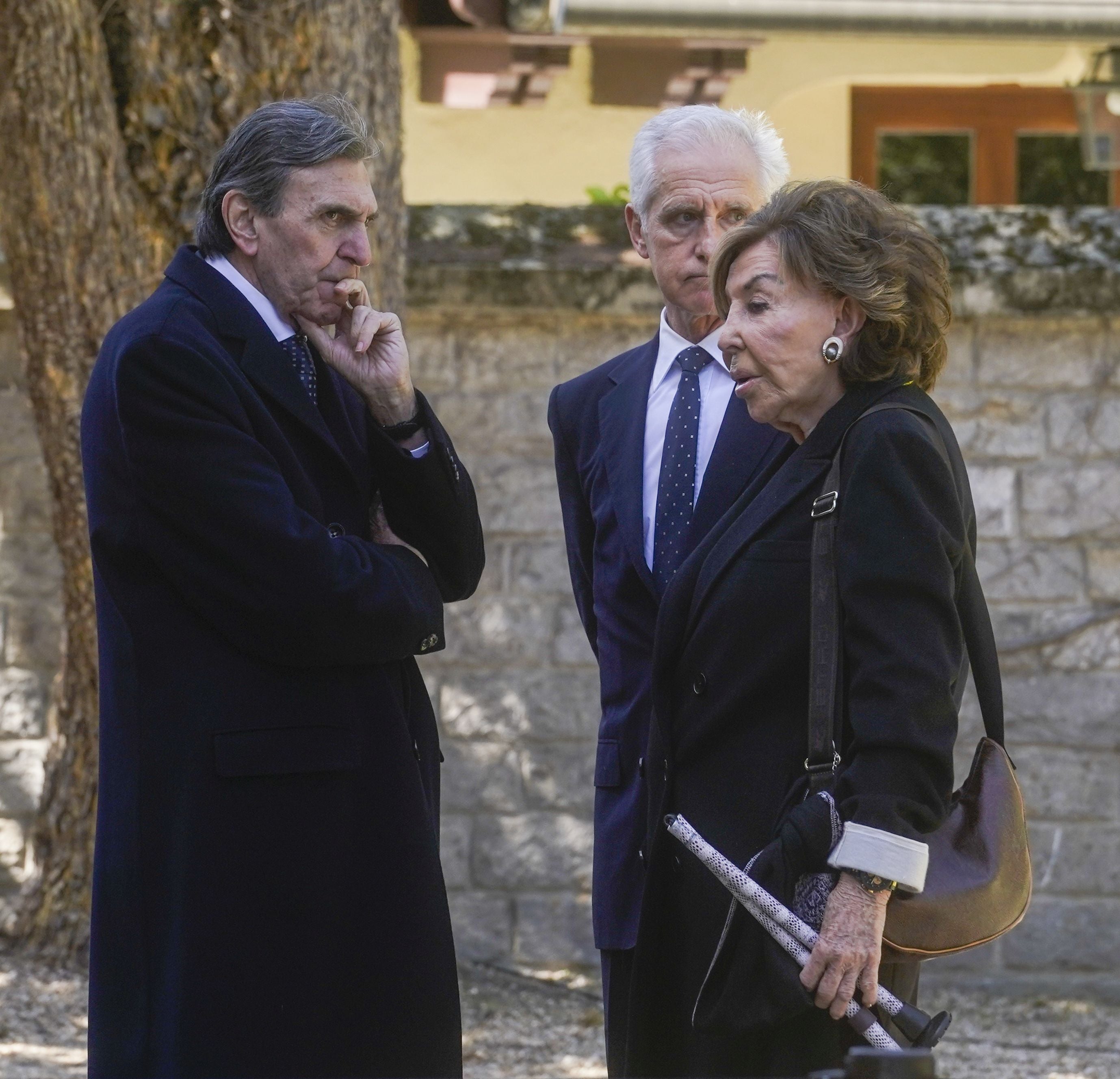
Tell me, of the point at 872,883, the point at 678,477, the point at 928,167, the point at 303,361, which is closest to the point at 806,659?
the point at 872,883

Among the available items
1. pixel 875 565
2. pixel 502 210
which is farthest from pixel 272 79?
pixel 875 565

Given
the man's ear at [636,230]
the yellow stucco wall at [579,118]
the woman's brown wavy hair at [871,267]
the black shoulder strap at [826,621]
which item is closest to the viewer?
the black shoulder strap at [826,621]

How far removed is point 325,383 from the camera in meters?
2.59

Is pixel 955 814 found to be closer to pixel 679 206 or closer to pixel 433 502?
pixel 433 502

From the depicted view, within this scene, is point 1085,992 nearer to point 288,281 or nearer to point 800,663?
point 800,663

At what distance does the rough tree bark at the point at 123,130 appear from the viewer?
413cm

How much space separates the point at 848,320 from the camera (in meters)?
2.32

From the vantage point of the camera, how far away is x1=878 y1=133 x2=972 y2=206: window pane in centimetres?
777

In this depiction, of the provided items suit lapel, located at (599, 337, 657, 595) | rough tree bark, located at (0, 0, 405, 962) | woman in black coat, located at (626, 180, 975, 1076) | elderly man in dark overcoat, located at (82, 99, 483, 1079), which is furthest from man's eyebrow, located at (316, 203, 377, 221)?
rough tree bark, located at (0, 0, 405, 962)

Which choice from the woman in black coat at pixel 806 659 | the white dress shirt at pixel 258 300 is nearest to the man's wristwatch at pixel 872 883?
the woman in black coat at pixel 806 659

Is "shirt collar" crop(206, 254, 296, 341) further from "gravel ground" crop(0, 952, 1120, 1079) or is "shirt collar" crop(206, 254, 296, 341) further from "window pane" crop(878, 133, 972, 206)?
"window pane" crop(878, 133, 972, 206)

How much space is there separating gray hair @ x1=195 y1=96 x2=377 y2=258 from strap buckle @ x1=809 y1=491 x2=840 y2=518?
0.92 m

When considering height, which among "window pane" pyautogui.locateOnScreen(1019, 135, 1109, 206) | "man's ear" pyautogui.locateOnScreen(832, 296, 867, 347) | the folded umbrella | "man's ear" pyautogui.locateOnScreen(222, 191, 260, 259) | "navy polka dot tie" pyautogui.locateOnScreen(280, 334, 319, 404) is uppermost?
"window pane" pyautogui.locateOnScreen(1019, 135, 1109, 206)

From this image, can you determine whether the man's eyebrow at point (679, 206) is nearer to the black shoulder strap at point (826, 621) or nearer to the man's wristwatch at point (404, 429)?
the man's wristwatch at point (404, 429)
